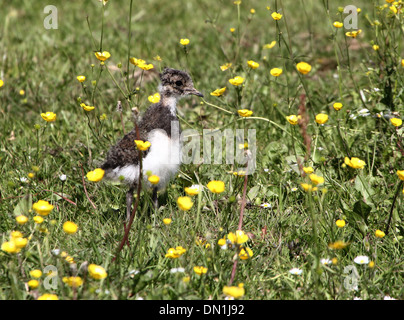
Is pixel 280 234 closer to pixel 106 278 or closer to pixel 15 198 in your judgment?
pixel 106 278

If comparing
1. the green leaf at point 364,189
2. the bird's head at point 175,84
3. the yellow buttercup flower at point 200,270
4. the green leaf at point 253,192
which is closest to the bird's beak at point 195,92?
the bird's head at point 175,84

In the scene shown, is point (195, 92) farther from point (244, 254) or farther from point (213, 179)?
point (244, 254)

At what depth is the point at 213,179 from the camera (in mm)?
4422

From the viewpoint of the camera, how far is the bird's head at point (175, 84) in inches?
172

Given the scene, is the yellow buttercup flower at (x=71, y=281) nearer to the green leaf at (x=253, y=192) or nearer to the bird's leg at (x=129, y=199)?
the bird's leg at (x=129, y=199)

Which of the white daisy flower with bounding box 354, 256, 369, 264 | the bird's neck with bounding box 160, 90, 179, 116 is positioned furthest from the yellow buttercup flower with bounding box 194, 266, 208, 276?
the bird's neck with bounding box 160, 90, 179, 116

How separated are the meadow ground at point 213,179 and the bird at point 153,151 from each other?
0.58 ft

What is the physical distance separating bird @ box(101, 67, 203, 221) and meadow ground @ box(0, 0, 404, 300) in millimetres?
176

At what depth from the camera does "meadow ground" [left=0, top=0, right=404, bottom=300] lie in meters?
3.02

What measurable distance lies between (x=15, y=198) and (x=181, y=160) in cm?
129

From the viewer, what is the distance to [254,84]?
19.7 ft

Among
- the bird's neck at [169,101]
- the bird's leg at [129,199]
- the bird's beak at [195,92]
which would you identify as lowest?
the bird's leg at [129,199]
